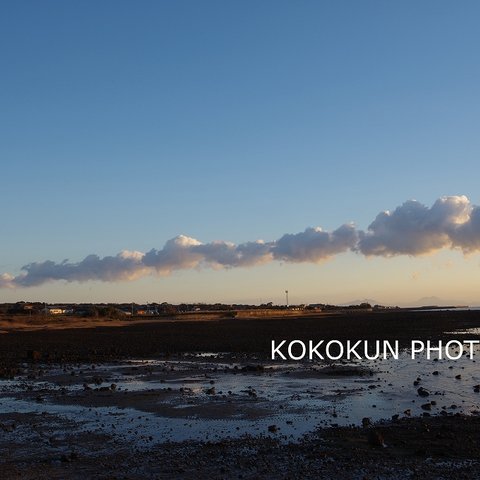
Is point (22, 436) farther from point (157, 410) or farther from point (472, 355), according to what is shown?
point (472, 355)

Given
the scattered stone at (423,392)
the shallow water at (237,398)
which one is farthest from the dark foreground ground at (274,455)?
the scattered stone at (423,392)

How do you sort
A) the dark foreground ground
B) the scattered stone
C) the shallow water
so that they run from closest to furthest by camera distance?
the dark foreground ground, the shallow water, the scattered stone

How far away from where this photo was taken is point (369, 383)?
24969 millimetres

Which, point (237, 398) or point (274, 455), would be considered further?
point (237, 398)

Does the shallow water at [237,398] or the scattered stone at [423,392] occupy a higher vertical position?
the scattered stone at [423,392]

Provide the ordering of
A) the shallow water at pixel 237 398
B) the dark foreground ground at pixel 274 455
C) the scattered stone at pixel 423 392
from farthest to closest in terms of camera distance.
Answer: the scattered stone at pixel 423 392 → the shallow water at pixel 237 398 → the dark foreground ground at pixel 274 455

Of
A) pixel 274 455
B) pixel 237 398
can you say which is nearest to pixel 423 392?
pixel 237 398

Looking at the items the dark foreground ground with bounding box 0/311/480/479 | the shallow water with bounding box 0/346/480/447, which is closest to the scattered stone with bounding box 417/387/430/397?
the shallow water with bounding box 0/346/480/447

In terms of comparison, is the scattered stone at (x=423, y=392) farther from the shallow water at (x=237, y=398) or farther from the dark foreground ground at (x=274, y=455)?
the dark foreground ground at (x=274, y=455)

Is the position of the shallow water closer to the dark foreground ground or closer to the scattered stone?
the scattered stone

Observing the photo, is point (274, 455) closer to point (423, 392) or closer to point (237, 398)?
point (237, 398)

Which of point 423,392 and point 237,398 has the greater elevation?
point 423,392

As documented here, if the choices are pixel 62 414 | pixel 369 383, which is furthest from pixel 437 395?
pixel 62 414

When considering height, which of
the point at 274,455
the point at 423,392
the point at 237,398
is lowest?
the point at 237,398
